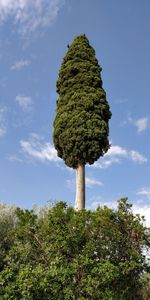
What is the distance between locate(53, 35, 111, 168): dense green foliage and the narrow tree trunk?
41cm

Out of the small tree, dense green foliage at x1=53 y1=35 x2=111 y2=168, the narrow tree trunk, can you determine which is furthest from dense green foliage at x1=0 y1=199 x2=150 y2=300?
dense green foliage at x1=53 y1=35 x2=111 y2=168

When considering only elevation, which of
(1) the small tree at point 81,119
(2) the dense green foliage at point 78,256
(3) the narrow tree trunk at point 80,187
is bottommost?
(2) the dense green foliage at point 78,256

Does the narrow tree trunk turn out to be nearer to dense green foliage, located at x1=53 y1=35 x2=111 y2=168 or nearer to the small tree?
→ the small tree

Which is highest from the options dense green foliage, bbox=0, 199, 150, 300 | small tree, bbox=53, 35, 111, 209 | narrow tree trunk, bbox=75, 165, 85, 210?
small tree, bbox=53, 35, 111, 209

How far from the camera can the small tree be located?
25.9 m

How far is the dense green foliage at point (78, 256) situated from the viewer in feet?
43.4

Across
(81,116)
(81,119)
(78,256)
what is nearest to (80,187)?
(81,119)

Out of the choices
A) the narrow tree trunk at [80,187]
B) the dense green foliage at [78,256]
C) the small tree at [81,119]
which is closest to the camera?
the dense green foliage at [78,256]

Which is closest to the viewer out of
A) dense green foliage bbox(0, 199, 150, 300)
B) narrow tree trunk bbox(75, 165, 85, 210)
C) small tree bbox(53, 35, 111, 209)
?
dense green foliage bbox(0, 199, 150, 300)

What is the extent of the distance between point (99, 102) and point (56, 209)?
12.3 m

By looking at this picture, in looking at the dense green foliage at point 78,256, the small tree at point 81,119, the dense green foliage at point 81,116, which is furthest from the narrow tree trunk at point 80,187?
the dense green foliage at point 78,256

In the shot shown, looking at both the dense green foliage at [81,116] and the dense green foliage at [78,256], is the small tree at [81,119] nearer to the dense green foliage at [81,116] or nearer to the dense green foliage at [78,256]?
the dense green foliage at [81,116]

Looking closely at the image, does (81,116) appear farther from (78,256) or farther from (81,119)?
(78,256)

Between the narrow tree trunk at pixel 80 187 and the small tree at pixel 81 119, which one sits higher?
the small tree at pixel 81 119
